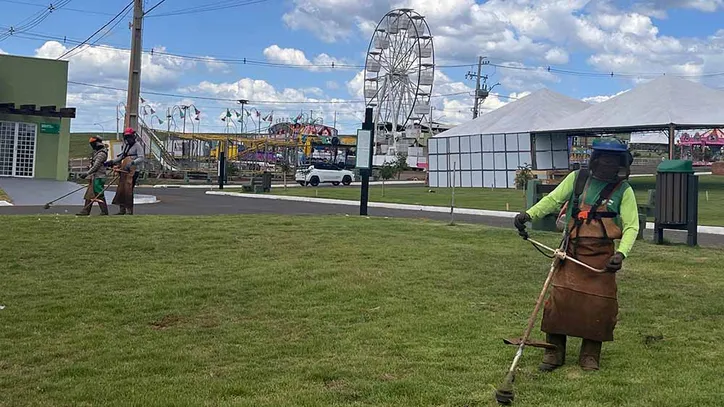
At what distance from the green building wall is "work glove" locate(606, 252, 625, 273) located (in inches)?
1290

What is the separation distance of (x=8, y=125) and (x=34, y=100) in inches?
69.3

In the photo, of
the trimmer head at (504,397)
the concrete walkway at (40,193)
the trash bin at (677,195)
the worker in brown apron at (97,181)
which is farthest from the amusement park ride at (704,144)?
the trimmer head at (504,397)

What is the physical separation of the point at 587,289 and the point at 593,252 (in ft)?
0.88

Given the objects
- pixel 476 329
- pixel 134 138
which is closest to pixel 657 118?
pixel 134 138

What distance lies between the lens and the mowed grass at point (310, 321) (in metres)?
4.82

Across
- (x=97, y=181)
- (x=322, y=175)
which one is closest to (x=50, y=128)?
(x=322, y=175)

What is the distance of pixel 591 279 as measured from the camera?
206 inches

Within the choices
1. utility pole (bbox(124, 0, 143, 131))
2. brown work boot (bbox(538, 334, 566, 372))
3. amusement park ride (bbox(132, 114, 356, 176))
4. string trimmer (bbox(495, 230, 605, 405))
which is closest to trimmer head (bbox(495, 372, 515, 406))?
string trimmer (bbox(495, 230, 605, 405))

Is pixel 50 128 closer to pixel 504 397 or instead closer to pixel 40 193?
pixel 40 193

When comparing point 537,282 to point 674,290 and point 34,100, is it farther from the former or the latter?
point 34,100

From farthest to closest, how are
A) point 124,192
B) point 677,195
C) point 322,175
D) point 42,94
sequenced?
point 322,175 → point 42,94 → point 124,192 → point 677,195

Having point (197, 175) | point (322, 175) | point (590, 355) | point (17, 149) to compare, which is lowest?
point (590, 355)

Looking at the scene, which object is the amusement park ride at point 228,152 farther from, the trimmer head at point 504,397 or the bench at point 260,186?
the trimmer head at point 504,397

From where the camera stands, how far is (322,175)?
46.7 meters
